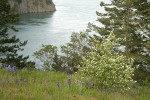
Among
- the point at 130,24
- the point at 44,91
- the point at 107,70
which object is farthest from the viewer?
the point at 130,24

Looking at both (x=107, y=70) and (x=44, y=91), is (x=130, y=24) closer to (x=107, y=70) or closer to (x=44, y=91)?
(x=107, y=70)

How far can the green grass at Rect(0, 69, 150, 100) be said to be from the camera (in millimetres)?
5613

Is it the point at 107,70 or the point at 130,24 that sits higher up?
the point at 107,70

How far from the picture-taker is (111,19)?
1558 inches

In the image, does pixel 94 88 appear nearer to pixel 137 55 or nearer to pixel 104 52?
pixel 104 52

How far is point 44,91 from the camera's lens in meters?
6.06

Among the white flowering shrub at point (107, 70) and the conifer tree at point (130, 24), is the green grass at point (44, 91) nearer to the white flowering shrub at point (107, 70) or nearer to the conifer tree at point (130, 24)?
the white flowering shrub at point (107, 70)

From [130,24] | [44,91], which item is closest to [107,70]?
[44,91]

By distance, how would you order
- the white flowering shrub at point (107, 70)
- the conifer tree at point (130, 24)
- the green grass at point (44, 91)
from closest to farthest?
the green grass at point (44, 91) → the white flowering shrub at point (107, 70) → the conifer tree at point (130, 24)

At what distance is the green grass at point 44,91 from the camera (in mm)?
5613

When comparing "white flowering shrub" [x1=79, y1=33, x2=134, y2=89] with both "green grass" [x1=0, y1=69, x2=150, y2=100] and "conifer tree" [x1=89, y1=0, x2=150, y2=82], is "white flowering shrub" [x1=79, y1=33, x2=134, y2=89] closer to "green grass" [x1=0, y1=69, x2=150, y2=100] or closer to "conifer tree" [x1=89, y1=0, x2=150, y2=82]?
"green grass" [x1=0, y1=69, x2=150, y2=100]

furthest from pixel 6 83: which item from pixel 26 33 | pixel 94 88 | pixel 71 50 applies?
pixel 26 33

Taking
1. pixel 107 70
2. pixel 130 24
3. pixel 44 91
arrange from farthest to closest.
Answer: pixel 130 24
pixel 107 70
pixel 44 91

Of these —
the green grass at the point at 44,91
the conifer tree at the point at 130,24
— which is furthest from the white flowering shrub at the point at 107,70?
the conifer tree at the point at 130,24
